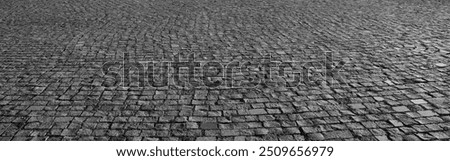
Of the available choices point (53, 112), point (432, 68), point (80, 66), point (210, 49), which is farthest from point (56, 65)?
point (432, 68)

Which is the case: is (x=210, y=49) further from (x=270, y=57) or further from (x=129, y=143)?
(x=129, y=143)

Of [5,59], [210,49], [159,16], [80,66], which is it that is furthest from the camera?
[159,16]

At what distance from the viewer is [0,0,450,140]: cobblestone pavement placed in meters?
4.69

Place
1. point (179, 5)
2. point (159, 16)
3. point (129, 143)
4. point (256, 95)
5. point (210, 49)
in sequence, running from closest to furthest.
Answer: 1. point (129, 143)
2. point (256, 95)
3. point (210, 49)
4. point (159, 16)
5. point (179, 5)

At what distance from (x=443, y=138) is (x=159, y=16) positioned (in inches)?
320

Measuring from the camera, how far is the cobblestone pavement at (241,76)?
4.69m

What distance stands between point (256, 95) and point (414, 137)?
78.3 inches

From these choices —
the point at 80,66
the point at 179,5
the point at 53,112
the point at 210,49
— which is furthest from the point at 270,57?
the point at 179,5

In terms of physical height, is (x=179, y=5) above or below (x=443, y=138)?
above

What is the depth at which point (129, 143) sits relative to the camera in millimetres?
4363

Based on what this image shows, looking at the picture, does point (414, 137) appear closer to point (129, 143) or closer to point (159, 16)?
point (129, 143)

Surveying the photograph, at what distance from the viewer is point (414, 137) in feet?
14.5

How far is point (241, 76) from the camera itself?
6.32m

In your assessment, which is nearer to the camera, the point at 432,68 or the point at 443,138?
the point at 443,138
